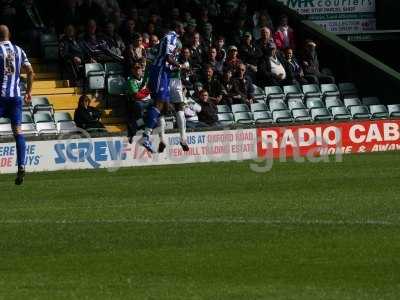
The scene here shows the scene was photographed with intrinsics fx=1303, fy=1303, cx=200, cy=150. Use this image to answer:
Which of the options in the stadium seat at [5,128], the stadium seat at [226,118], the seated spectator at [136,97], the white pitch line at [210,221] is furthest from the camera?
the stadium seat at [226,118]

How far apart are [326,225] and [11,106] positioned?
6.81 m

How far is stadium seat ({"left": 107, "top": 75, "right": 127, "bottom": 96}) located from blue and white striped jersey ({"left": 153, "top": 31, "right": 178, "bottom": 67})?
14.8 ft

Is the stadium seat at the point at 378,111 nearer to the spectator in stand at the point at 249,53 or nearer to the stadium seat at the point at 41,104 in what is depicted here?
the spectator in stand at the point at 249,53

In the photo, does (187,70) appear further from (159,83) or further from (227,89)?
(159,83)

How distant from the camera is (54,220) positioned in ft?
41.2

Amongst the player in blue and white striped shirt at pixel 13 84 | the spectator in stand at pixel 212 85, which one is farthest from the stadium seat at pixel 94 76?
the player in blue and white striped shirt at pixel 13 84

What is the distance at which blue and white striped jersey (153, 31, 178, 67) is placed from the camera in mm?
20344

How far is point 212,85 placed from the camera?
26.2 metres

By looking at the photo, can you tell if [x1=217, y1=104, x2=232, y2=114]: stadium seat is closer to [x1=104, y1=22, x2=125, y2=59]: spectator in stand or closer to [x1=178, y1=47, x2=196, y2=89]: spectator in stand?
[x1=178, y1=47, x2=196, y2=89]: spectator in stand

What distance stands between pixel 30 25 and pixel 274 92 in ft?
17.4

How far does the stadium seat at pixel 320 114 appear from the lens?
27.2m

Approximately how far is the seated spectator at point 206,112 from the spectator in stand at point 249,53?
2453 millimetres

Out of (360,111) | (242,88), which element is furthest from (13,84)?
(360,111)

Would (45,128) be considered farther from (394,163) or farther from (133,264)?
(133,264)
